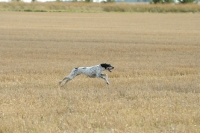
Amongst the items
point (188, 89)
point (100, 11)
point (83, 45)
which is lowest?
point (100, 11)

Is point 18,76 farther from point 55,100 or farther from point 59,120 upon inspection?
point 59,120

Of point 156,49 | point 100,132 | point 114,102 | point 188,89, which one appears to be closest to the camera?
point 100,132

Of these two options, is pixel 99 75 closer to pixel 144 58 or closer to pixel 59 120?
pixel 59 120

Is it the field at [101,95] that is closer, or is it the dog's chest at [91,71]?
the field at [101,95]

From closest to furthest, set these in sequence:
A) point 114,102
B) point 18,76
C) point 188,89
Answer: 1. point 114,102
2. point 188,89
3. point 18,76

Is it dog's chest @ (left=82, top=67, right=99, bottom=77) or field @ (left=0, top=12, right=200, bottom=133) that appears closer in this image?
field @ (left=0, top=12, right=200, bottom=133)

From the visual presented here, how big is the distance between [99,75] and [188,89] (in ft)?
8.13

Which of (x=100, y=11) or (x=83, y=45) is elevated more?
(x=83, y=45)

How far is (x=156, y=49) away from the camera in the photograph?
94.1ft

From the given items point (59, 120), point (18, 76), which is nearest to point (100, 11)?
point (18, 76)

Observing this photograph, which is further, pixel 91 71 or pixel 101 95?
pixel 91 71

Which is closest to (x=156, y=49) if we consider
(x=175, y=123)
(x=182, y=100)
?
(x=182, y=100)

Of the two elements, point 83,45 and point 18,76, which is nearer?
point 18,76

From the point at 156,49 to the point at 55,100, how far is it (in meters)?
16.9
